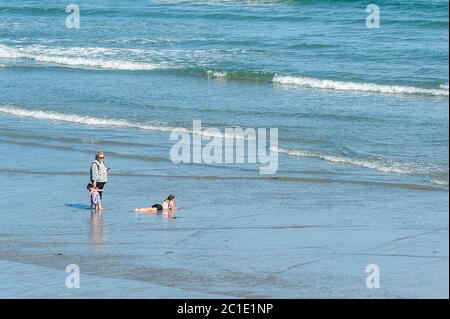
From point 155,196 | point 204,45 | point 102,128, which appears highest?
point 204,45

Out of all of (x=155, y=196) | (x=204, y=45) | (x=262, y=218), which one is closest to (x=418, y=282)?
(x=262, y=218)

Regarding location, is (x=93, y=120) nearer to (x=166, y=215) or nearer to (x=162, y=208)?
(x=162, y=208)

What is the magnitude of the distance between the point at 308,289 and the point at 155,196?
5772mm

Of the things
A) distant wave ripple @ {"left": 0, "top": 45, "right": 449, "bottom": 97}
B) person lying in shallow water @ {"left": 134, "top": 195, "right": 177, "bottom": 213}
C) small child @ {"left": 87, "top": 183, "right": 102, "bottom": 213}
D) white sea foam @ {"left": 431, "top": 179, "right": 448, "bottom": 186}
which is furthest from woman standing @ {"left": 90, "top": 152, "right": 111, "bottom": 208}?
distant wave ripple @ {"left": 0, "top": 45, "right": 449, "bottom": 97}

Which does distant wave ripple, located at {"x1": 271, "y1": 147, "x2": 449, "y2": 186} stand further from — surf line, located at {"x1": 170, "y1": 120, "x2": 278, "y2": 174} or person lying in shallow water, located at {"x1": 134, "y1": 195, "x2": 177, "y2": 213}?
person lying in shallow water, located at {"x1": 134, "y1": 195, "x2": 177, "y2": 213}

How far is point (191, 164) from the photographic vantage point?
20.0 meters

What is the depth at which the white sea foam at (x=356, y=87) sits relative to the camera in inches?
1058

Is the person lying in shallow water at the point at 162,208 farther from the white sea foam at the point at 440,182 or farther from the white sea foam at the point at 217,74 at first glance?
the white sea foam at the point at 217,74

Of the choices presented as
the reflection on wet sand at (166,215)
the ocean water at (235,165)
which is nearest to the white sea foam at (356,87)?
the ocean water at (235,165)

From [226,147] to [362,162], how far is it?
3.04 meters

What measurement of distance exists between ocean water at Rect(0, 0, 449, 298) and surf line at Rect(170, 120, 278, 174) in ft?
0.90

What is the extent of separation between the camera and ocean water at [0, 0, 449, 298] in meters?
13.2

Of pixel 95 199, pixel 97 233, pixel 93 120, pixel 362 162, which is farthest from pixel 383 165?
pixel 93 120

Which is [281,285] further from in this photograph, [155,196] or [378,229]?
[155,196]
